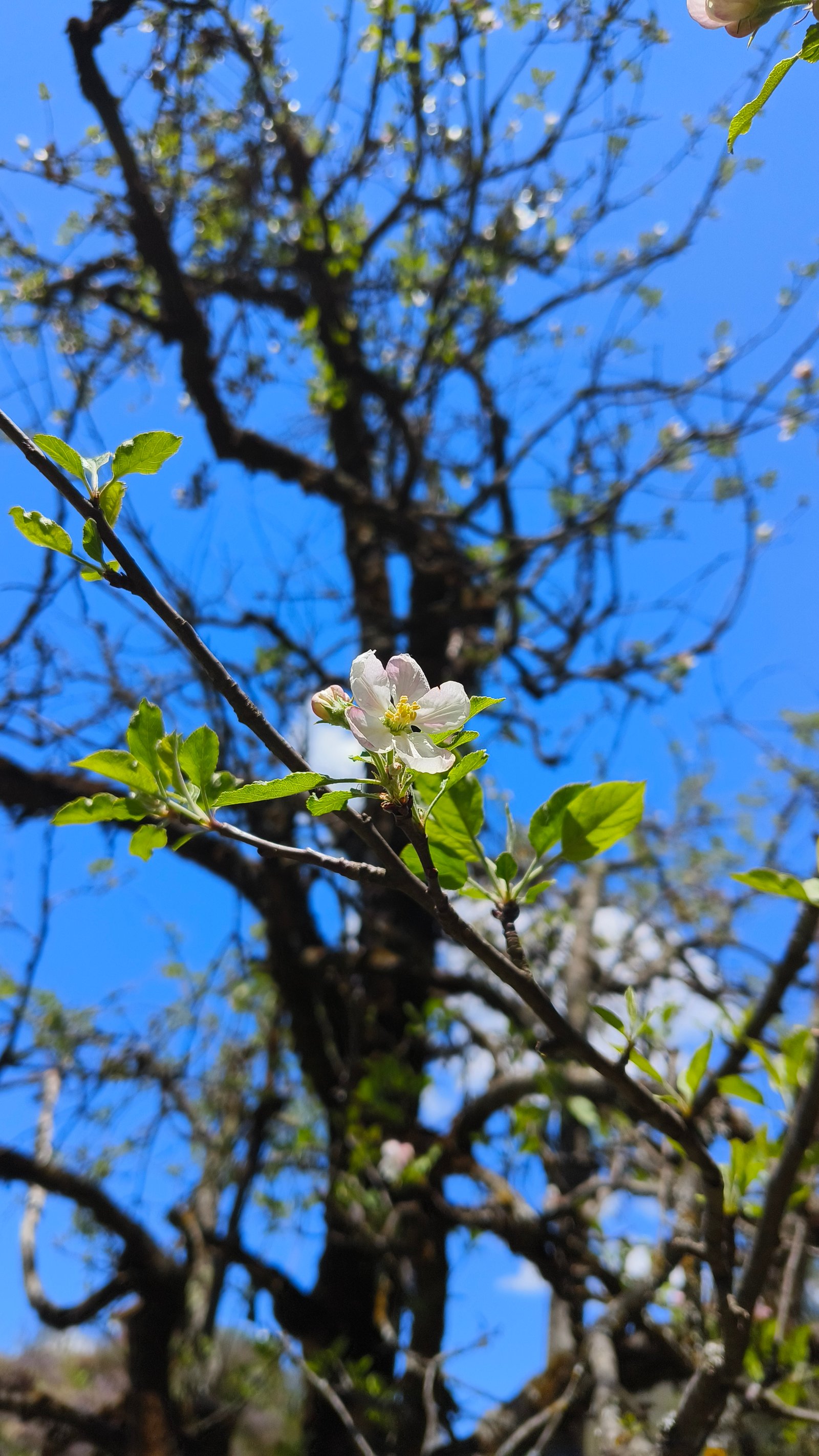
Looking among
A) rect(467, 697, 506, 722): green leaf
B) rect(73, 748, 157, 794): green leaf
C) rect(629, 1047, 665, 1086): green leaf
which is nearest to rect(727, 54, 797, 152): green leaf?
rect(467, 697, 506, 722): green leaf

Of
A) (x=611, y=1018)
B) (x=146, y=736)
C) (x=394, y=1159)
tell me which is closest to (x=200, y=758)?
(x=146, y=736)

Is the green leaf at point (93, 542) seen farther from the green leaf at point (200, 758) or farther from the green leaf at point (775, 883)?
the green leaf at point (775, 883)

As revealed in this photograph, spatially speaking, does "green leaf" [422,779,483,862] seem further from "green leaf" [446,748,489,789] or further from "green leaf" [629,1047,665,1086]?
"green leaf" [629,1047,665,1086]

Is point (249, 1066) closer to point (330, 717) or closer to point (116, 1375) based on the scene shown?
point (116, 1375)

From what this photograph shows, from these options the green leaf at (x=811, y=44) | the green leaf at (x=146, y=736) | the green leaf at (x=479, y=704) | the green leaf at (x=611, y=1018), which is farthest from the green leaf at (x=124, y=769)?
the green leaf at (x=811, y=44)

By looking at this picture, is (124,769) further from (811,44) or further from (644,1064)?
(811,44)

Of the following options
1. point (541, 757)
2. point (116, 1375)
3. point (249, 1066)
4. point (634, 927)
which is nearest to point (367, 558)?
point (541, 757)
